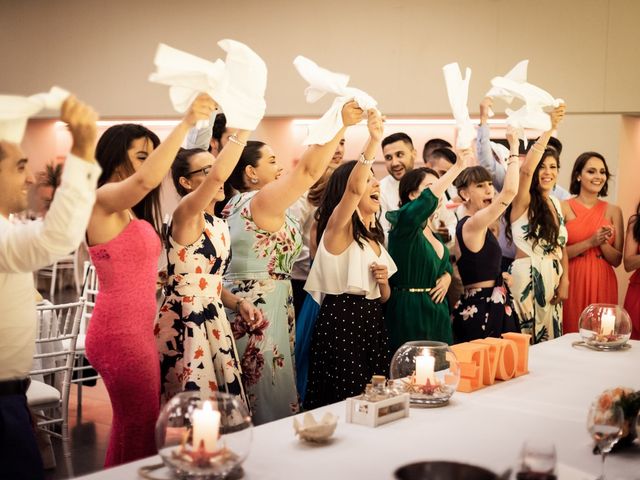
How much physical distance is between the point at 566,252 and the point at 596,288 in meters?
0.31

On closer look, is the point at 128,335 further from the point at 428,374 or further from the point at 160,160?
the point at 428,374

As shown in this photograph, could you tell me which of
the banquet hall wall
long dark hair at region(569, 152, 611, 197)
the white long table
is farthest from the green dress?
the banquet hall wall

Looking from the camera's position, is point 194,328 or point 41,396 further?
Answer: point 41,396

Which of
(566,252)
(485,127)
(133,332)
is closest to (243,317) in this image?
(133,332)

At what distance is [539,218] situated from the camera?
14.3 feet

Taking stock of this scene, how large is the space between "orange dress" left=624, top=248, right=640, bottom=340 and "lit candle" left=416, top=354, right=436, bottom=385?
121 inches

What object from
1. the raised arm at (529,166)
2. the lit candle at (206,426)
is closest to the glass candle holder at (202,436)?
the lit candle at (206,426)

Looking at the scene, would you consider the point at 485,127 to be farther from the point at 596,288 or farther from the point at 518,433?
the point at 518,433

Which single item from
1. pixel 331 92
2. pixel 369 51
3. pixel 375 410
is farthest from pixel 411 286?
pixel 369 51

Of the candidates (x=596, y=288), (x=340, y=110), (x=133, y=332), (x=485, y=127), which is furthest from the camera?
(x=596, y=288)

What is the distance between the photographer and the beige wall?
7031 mm

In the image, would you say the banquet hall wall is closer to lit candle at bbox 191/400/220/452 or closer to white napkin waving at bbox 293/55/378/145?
white napkin waving at bbox 293/55/378/145

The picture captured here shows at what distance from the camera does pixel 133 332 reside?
2424 millimetres

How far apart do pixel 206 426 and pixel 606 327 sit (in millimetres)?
2090
